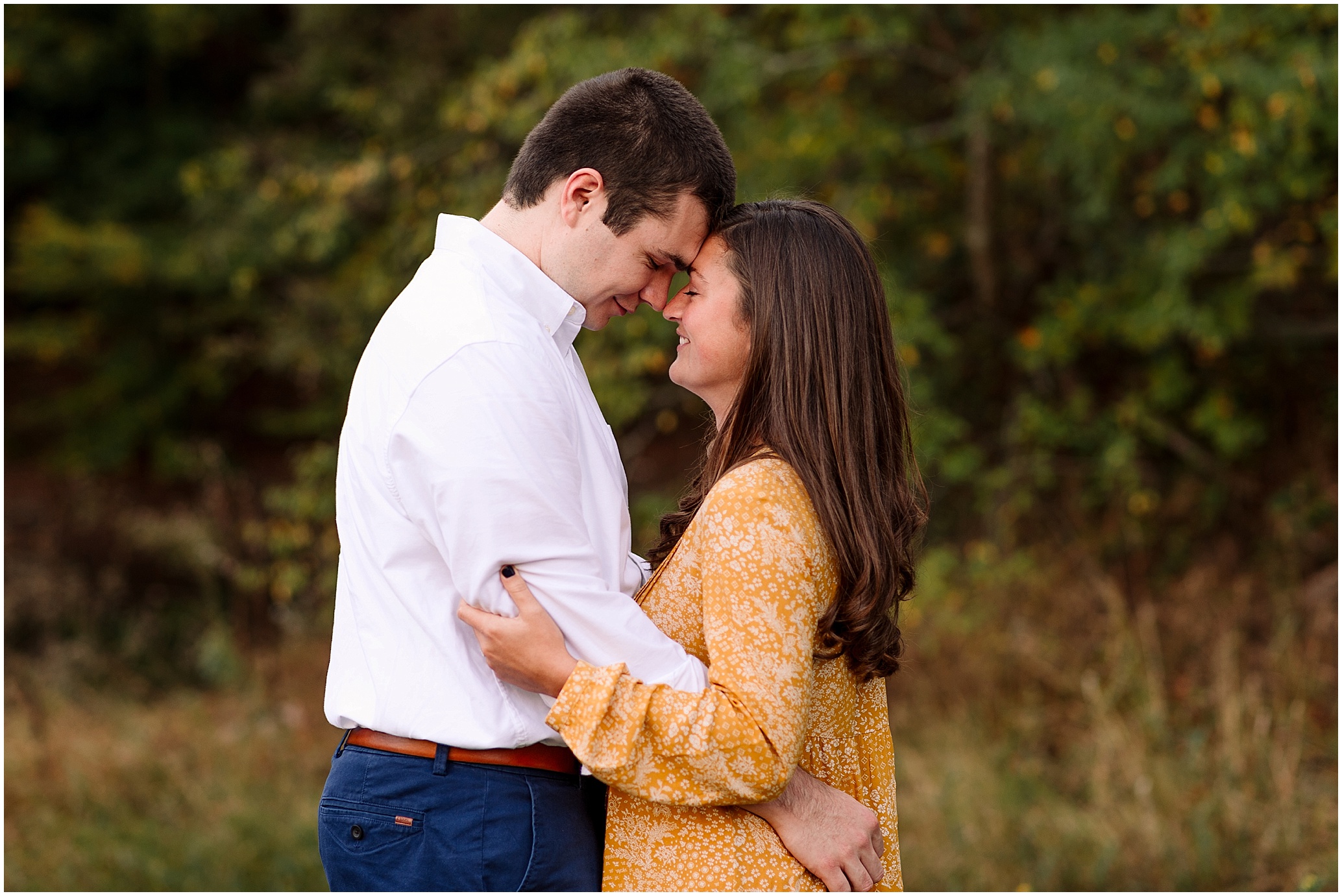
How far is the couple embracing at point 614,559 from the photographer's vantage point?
1.79m

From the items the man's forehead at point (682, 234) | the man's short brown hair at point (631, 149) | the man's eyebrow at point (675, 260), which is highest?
the man's short brown hair at point (631, 149)

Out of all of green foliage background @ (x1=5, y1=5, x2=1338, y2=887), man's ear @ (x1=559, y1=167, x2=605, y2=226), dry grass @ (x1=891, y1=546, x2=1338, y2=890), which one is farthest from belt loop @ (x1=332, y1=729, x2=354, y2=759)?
dry grass @ (x1=891, y1=546, x2=1338, y2=890)

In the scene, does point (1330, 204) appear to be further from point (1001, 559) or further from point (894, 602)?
point (894, 602)

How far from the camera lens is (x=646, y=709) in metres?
1.76

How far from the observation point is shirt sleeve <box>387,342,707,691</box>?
69.6 inches

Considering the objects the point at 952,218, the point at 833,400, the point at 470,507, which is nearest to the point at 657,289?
the point at 833,400

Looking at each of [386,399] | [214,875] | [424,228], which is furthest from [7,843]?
[386,399]

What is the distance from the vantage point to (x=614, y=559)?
197 cm

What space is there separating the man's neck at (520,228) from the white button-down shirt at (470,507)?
0.04m

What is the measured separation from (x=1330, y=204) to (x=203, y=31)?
29.5 feet

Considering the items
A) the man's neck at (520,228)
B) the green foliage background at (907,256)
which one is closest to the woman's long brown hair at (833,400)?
the man's neck at (520,228)

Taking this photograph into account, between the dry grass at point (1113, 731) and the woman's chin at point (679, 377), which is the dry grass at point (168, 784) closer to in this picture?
the dry grass at point (1113, 731)

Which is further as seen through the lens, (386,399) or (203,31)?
(203,31)

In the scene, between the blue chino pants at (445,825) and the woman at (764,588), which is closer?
the woman at (764,588)
